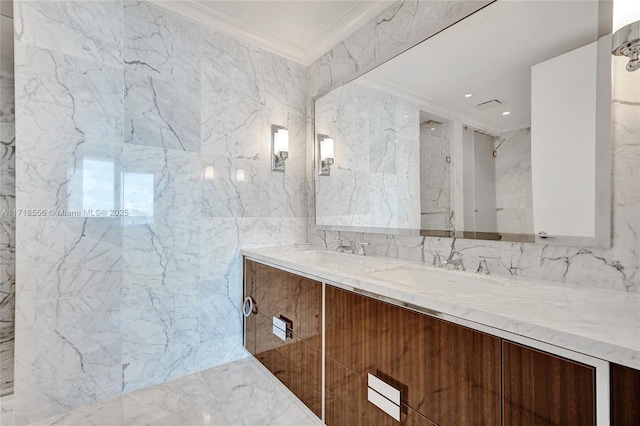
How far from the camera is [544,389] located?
0.72m

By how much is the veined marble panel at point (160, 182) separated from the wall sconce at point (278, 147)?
60 cm

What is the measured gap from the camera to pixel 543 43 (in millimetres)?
1211

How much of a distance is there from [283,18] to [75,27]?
126 cm

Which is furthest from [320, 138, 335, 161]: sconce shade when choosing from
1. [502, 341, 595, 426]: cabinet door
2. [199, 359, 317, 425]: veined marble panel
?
[502, 341, 595, 426]: cabinet door

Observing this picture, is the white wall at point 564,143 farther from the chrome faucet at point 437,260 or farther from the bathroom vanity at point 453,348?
the chrome faucet at point 437,260

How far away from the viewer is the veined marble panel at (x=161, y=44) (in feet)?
5.99

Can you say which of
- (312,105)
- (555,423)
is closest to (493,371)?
(555,423)

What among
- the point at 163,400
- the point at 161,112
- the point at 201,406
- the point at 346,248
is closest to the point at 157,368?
the point at 163,400

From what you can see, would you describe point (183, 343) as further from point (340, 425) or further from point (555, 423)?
point (555, 423)

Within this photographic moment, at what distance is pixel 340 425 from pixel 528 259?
113 centimetres

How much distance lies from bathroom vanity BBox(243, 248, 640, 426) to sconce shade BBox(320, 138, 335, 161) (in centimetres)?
103

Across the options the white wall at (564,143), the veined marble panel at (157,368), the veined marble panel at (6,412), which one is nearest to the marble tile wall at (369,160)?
the white wall at (564,143)

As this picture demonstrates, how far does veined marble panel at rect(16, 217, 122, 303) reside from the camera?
1.54 meters

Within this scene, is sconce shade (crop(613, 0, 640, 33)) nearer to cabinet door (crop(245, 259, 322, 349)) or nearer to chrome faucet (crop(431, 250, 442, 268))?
chrome faucet (crop(431, 250, 442, 268))
